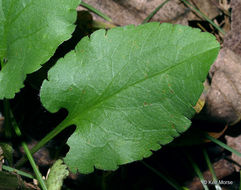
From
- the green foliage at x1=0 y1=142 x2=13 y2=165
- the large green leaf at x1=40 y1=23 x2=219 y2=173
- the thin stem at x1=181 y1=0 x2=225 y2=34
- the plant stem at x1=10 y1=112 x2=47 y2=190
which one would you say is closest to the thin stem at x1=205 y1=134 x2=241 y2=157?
the large green leaf at x1=40 y1=23 x2=219 y2=173

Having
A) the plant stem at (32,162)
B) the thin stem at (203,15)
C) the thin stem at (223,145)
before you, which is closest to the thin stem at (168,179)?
the thin stem at (223,145)

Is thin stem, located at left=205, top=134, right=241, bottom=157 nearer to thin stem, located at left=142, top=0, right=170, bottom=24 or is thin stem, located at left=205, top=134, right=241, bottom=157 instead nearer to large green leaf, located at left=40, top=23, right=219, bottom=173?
large green leaf, located at left=40, top=23, right=219, bottom=173

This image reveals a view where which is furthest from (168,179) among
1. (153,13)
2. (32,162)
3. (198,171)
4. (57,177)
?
(153,13)

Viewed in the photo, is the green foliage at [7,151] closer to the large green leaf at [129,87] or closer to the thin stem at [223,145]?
the large green leaf at [129,87]

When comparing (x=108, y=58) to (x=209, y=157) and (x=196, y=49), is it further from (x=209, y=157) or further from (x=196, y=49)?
(x=209, y=157)

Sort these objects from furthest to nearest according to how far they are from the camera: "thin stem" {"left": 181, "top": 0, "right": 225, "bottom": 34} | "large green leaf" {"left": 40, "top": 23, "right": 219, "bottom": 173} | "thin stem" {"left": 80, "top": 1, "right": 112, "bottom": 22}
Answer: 1. "thin stem" {"left": 181, "top": 0, "right": 225, "bottom": 34}
2. "thin stem" {"left": 80, "top": 1, "right": 112, "bottom": 22}
3. "large green leaf" {"left": 40, "top": 23, "right": 219, "bottom": 173}

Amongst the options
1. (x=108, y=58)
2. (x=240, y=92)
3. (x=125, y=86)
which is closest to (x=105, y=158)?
(x=125, y=86)
